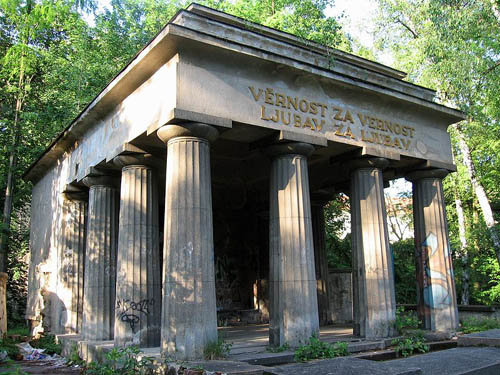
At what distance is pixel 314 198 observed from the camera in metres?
20.4

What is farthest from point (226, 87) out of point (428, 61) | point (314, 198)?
point (428, 61)

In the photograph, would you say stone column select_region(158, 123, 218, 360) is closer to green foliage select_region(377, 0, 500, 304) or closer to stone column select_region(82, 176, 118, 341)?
stone column select_region(82, 176, 118, 341)

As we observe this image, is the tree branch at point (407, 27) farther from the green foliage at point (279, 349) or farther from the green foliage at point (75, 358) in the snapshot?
the green foliage at point (75, 358)

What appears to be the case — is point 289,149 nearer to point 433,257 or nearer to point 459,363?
point 459,363

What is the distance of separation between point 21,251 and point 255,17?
70.5 ft

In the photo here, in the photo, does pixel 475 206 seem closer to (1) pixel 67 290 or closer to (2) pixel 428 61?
(2) pixel 428 61

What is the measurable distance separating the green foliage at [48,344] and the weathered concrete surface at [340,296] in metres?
10.7

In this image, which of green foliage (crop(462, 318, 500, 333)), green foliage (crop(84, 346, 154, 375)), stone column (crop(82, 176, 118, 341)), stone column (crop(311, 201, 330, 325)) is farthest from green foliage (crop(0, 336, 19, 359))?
green foliage (crop(462, 318, 500, 333))

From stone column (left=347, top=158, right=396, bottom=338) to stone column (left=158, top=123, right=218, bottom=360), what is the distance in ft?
17.5

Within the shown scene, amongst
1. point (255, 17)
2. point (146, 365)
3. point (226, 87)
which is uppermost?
point (255, 17)

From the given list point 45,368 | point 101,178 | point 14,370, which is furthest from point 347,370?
point 101,178

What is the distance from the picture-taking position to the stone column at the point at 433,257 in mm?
15461

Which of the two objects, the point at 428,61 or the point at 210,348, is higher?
the point at 428,61

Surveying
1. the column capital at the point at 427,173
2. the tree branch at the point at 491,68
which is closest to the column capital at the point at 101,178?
the column capital at the point at 427,173
